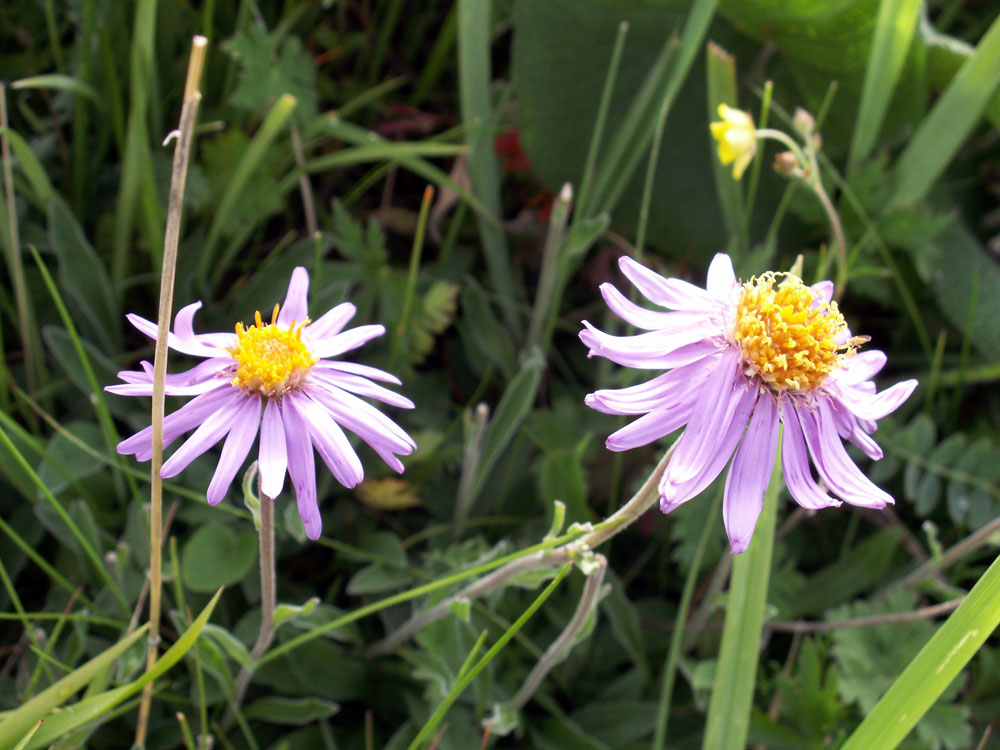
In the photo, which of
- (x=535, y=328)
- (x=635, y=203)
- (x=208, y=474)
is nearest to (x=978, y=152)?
(x=635, y=203)

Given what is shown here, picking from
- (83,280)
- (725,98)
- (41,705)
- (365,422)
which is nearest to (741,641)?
(365,422)

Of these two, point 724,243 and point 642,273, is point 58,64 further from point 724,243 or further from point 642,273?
point 724,243

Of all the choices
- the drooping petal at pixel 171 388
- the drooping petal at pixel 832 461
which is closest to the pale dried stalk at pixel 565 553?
the drooping petal at pixel 832 461

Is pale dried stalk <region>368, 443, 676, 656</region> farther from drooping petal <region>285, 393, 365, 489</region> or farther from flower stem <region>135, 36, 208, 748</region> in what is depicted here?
flower stem <region>135, 36, 208, 748</region>

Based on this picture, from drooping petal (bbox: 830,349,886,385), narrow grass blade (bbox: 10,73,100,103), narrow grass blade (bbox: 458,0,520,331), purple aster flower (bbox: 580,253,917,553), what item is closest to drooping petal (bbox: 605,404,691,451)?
purple aster flower (bbox: 580,253,917,553)

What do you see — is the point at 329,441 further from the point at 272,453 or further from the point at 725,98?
the point at 725,98
